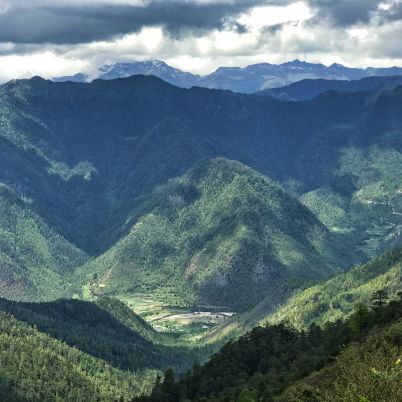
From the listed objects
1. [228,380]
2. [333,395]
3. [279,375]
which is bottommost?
[228,380]

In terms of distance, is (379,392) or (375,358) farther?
(375,358)

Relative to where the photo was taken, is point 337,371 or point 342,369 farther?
point 337,371

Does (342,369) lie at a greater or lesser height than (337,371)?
greater

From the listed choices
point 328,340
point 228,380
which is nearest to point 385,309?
point 328,340

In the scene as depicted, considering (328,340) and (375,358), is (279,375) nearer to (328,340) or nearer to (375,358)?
(328,340)

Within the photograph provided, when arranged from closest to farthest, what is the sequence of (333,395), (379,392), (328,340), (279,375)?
(379,392)
(333,395)
(279,375)
(328,340)

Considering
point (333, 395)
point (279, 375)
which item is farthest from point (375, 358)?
point (279, 375)

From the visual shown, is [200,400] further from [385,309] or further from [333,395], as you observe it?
[333,395]

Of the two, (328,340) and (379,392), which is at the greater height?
(379,392)

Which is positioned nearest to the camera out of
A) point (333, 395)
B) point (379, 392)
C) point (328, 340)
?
point (379, 392)
